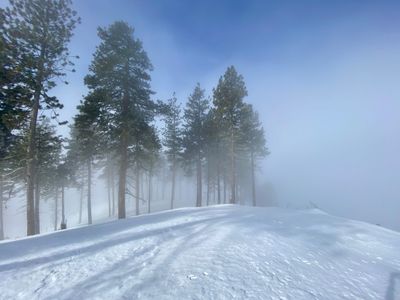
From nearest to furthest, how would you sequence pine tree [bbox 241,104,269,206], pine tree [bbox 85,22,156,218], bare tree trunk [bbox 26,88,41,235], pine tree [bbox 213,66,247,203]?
bare tree trunk [bbox 26,88,41,235] → pine tree [bbox 85,22,156,218] → pine tree [bbox 213,66,247,203] → pine tree [bbox 241,104,269,206]

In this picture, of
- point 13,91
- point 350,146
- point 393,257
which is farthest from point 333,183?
point 13,91

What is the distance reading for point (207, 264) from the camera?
19.5 ft

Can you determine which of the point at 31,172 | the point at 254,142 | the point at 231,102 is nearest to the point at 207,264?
the point at 31,172

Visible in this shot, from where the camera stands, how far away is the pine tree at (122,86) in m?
16.4

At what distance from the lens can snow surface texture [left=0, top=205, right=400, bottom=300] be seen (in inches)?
193

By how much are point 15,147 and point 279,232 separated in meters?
16.0

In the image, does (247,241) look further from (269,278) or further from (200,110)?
(200,110)

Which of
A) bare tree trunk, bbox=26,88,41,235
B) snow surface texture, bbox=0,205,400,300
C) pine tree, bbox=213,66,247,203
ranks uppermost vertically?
pine tree, bbox=213,66,247,203

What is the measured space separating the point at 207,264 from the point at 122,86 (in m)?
14.8

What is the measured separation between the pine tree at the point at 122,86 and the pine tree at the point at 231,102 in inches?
346

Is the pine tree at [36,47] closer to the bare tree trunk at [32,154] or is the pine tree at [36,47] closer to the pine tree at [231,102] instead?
the bare tree trunk at [32,154]

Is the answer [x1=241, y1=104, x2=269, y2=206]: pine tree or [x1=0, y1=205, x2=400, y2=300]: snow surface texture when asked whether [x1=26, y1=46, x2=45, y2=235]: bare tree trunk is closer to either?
[x1=0, y1=205, x2=400, y2=300]: snow surface texture

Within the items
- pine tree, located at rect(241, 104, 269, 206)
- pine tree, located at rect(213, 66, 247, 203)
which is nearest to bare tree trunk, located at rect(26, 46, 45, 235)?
pine tree, located at rect(213, 66, 247, 203)

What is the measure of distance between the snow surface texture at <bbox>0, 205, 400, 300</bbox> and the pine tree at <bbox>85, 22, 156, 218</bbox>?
28.0 ft
